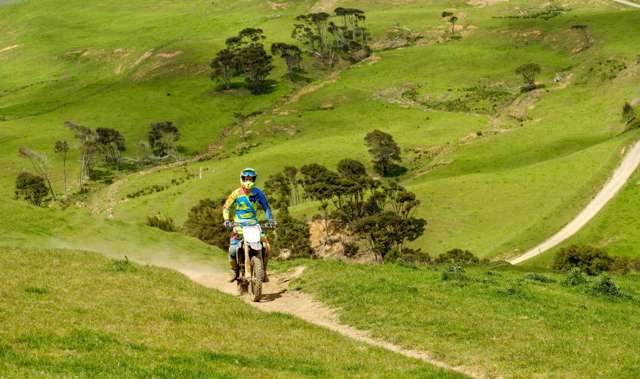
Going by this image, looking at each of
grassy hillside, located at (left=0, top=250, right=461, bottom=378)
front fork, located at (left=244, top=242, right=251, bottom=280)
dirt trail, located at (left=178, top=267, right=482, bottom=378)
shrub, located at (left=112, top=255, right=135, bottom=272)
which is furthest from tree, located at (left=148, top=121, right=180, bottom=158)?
front fork, located at (left=244, top=242, right=251, bottom=280)

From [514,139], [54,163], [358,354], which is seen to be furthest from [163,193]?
[358,354]

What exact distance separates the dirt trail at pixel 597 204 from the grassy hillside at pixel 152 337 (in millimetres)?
57077

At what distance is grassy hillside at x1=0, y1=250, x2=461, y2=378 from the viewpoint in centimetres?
1273

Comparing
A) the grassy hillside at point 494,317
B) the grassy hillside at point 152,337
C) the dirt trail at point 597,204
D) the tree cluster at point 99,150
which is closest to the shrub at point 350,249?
the dirt trail at point 597,204

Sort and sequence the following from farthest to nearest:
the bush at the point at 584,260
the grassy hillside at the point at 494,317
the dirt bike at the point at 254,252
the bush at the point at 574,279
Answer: the bush at the point at 584,260
the bush at the point at 574,279
the dirt bike at the point at 254,252
the grassy hillside at the point at 494,317

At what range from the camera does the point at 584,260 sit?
196 ft

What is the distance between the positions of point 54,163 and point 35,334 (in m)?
182

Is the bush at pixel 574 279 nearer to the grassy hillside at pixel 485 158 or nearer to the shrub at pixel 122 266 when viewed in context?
the shrub at pixel 122 266

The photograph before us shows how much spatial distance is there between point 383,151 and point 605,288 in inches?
4734

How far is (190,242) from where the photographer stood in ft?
137

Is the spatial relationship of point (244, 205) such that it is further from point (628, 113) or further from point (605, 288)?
point (628, 113)

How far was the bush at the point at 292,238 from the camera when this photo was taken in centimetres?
9769

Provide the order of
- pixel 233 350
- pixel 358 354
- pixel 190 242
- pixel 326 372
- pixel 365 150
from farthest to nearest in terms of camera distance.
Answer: pixel 365 150 < pixel 190 242 < pixel 358 354 < pixel 233 350 < pixel 326 372

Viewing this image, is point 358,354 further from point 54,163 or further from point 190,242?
point 54,163
